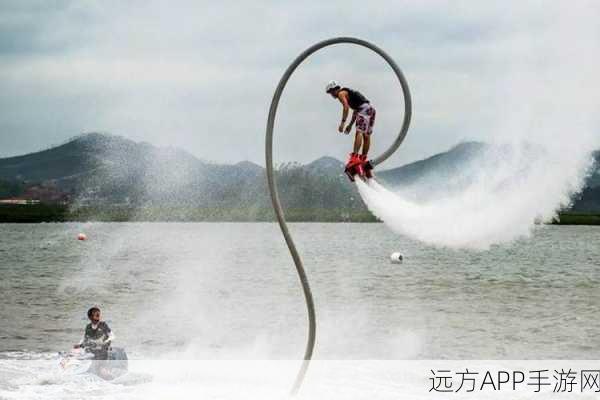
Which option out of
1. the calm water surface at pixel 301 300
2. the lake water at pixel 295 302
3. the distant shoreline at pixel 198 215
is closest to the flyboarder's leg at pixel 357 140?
the lake water at pixel 295 302

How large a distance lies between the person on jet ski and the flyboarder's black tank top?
1120 cm

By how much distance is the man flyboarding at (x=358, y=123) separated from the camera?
17.2m

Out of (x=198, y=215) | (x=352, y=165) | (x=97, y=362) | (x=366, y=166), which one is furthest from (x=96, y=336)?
(x=198, y=215)

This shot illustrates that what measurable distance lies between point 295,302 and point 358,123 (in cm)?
3746

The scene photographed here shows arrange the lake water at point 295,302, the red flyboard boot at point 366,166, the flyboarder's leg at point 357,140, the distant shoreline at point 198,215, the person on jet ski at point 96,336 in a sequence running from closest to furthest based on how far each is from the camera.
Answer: the red flyboard boot at point 366,166 < the flyboarder's leg at point 357,140 < the person on jet ski at point 96,336 < the lake water at point 295,302 < the distant shoreline at point 198,215

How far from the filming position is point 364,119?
56.5 ft

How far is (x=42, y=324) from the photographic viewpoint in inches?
1711

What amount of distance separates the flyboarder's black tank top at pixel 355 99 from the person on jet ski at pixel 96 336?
11.2 meters

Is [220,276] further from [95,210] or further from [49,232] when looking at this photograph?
[95,210]

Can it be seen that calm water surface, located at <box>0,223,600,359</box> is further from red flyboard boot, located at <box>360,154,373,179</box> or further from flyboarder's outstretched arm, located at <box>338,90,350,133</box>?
flyboarder's outstretched arm, located at <box>338,90,350,133</box>

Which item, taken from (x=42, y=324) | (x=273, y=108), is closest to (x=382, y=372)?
(x=273, y=108)

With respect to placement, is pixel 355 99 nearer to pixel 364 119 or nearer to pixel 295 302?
pixel 364 119

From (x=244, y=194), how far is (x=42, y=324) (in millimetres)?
155798

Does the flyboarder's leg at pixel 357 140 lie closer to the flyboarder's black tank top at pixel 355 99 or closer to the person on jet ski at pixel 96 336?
the flyboarder's black tank top at pixel 355 99
